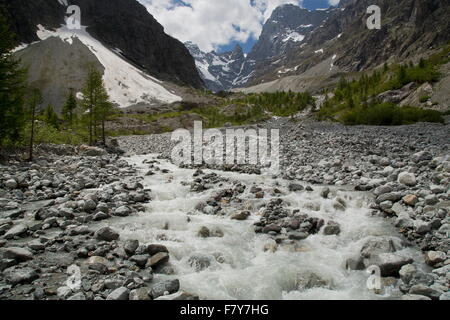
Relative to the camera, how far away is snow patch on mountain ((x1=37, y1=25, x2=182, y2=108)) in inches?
4874

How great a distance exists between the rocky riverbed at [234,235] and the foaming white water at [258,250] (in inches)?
1.3

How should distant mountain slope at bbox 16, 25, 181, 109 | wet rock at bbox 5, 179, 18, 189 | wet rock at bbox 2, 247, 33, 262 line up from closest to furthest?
1. wet rock at bbox 2, 247, 33, 262
2. wet rock at bbox 5, 179, 18, 189
3. distant mountain slope at bbox 16, 25, 181, 109

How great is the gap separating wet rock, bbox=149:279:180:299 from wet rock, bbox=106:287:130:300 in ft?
1.43

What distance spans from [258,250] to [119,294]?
374 cm

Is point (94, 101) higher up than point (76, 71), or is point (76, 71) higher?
point (76, 71)

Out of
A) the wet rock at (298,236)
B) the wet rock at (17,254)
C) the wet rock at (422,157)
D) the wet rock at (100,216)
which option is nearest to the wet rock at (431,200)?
the wet rock at (298,236)

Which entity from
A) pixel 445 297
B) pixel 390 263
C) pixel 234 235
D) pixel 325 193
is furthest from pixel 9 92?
pixel 445 297

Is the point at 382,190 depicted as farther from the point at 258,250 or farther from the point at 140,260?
the point at 140,260

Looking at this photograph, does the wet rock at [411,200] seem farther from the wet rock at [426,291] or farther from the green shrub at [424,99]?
the green shrub at [424,99]

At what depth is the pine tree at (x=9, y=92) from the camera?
1820cm

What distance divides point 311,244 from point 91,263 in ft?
18.2

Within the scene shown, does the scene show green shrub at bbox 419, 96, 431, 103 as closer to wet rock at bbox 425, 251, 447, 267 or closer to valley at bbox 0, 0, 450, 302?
valley at bbox 0, 0, 450, 302

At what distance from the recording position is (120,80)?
134m

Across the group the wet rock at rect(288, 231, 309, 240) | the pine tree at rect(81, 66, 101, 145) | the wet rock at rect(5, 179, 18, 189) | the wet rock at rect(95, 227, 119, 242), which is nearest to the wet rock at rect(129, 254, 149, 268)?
the wet rock at rect(95, 227, 119, 242)
